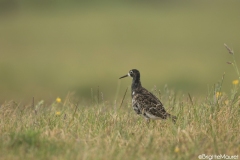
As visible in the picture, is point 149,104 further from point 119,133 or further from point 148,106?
point 119,133

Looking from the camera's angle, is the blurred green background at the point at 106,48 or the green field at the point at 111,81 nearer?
the green field at the point at 111,81

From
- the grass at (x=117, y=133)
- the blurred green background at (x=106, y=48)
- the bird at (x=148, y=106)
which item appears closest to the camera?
the grass at (x=117, y=133)

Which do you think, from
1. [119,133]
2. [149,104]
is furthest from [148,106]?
[119,133]

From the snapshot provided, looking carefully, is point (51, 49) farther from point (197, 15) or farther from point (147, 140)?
point (147, 140)

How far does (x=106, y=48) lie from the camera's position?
100 ft

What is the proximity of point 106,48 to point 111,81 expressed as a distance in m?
5.97

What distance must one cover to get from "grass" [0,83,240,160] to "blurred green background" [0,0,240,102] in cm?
1035

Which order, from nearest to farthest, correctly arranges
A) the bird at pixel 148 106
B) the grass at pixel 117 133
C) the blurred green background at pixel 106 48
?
the grass at pixel 117 133, the bird at pixel 148 106, the blurred green background at pixel 106 48

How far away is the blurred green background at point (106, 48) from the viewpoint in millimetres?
24188

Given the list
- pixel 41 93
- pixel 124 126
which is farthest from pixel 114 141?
pixel 41 93

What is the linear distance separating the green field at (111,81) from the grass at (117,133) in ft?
0.05

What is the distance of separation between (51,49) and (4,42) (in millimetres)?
2179

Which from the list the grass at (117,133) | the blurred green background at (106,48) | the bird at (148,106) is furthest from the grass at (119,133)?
the blurred green background at (106,48)

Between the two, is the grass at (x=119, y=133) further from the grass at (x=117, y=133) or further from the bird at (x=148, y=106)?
the bird at (x=148, y=106)
